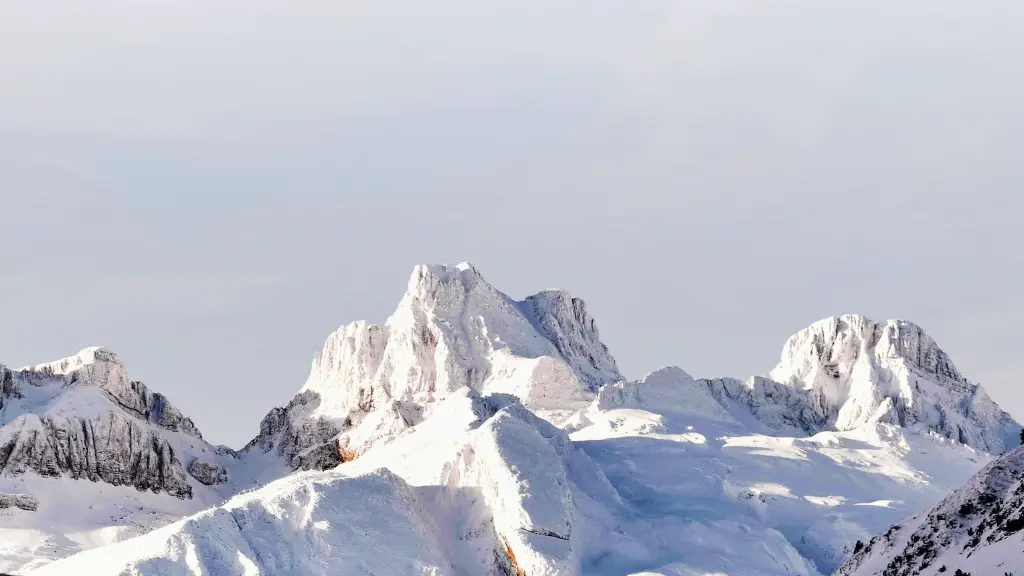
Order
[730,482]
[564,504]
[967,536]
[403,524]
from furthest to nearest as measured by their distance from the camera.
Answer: [730,482], [564,504], [403,524], [967,536]

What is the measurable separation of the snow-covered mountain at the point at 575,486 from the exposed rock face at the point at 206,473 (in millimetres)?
294

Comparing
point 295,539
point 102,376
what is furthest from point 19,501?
point 295,539

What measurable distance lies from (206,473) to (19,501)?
113 feet

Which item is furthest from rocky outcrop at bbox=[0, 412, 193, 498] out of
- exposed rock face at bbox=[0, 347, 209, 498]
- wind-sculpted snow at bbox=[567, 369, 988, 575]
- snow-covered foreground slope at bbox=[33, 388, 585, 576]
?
snow-covered foreground slope at bbox=[33, 388, 585, 576]

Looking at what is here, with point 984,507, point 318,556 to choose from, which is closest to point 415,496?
point 318,556

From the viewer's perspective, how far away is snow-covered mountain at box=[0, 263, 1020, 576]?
119 meters

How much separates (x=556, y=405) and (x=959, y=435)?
47281 millimetres

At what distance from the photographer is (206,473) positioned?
196125 millimetres

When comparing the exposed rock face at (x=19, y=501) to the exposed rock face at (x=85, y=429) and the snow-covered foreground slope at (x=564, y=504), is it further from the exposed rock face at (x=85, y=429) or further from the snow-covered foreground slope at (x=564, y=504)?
the snow-covered foreground slope at (x=564, y=504)

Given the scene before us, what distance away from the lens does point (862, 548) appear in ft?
256

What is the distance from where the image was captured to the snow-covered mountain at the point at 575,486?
119m

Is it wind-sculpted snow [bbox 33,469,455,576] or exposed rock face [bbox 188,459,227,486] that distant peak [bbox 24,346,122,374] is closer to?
exposed rock face [bbox 188,459,227,486]

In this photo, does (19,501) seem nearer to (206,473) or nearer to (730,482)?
(206,473)

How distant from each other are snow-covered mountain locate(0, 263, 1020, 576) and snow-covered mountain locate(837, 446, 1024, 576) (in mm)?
50280
